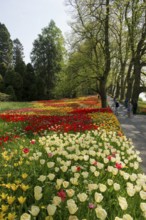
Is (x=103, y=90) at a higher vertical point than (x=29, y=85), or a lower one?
lower

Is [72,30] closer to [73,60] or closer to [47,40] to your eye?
[73,60]

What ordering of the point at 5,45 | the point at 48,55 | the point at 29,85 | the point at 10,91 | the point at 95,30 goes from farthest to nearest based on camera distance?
the point at 5,45
the point at 48,55
the point at 29,85
the point at 10,91
the point at 95,30

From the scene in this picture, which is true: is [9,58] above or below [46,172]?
above

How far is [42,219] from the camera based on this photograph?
3729mm

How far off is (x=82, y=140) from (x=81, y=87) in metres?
17.9

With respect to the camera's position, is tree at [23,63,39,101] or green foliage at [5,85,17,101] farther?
tree at [23,63,39,101]

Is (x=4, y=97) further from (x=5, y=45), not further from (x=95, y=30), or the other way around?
(x=5, y=45)

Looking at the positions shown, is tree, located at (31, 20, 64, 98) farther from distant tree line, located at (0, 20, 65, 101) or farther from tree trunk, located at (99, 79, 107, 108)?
tree trunk, located at (99, 79, 107, 108)

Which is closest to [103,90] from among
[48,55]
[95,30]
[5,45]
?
[95,30]

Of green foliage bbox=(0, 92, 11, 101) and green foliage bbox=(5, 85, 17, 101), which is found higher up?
green foliage bbox=(5, 85, 17, 101)

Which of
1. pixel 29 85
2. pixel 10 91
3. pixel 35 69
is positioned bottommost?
pixel 10 91

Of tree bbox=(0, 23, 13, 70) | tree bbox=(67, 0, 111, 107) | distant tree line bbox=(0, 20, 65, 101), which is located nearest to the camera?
tree bbox=(67, 0, 111, 107)

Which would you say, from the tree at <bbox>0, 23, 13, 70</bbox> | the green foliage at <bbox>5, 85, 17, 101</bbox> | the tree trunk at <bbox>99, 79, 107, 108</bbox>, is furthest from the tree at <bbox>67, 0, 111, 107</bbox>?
the tree at <bbox>0, 23, 13, 70</bbox>

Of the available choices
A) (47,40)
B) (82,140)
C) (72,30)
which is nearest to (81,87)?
(72,30)
